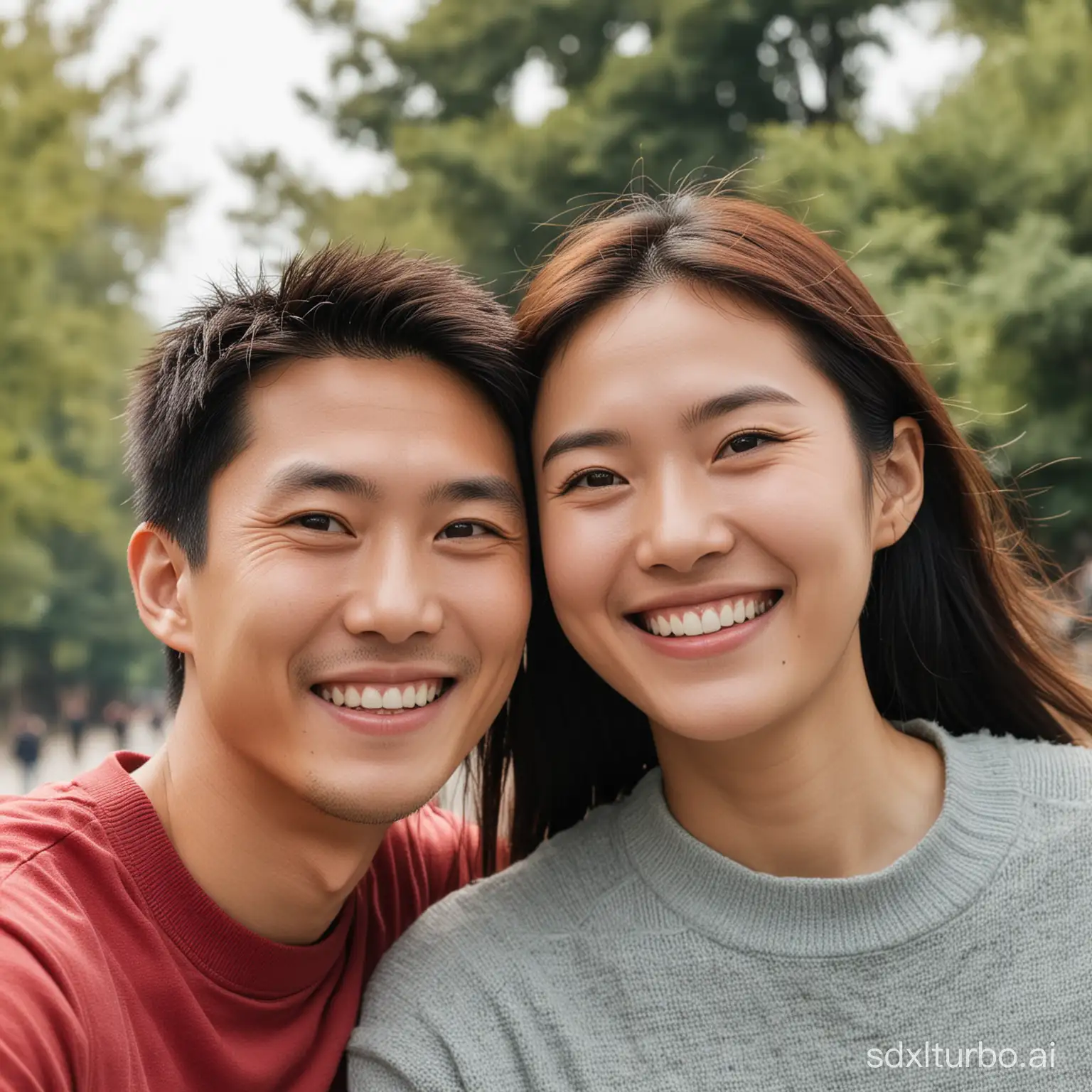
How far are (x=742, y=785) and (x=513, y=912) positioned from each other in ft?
1.68

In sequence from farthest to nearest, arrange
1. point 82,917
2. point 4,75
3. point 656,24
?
point 656,24 < point 4,75 < point 82,917

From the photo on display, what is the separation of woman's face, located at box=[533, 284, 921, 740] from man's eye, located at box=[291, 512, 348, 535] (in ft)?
1.30

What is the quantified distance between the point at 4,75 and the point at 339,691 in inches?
522

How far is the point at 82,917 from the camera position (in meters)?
2.35

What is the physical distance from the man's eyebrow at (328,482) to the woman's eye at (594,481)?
367 millimetres

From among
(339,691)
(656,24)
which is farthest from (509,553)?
(656,24)

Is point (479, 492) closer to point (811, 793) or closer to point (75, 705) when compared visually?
point (811, 793)

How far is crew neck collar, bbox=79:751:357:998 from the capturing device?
2512 mm

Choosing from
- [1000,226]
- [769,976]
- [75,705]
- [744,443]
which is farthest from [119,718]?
[744,443]

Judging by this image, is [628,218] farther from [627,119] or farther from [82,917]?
[627,119]

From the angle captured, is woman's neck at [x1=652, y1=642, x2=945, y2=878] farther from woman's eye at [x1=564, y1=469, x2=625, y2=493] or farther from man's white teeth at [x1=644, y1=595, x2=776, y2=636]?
woman's eye at [x1=564, y1=469, x2=625, y2=493]

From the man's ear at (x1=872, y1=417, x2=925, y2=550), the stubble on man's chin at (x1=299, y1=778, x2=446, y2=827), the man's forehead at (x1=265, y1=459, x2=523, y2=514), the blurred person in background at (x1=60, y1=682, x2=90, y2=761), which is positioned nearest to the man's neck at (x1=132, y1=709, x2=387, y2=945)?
the stubble on man's chin at (x1=299, y1=778, x2=446, y2=827)

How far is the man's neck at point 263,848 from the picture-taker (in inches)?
104

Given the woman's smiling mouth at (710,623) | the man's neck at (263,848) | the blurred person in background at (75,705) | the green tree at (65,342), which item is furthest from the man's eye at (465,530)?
the blurred person in background at (75,705)
